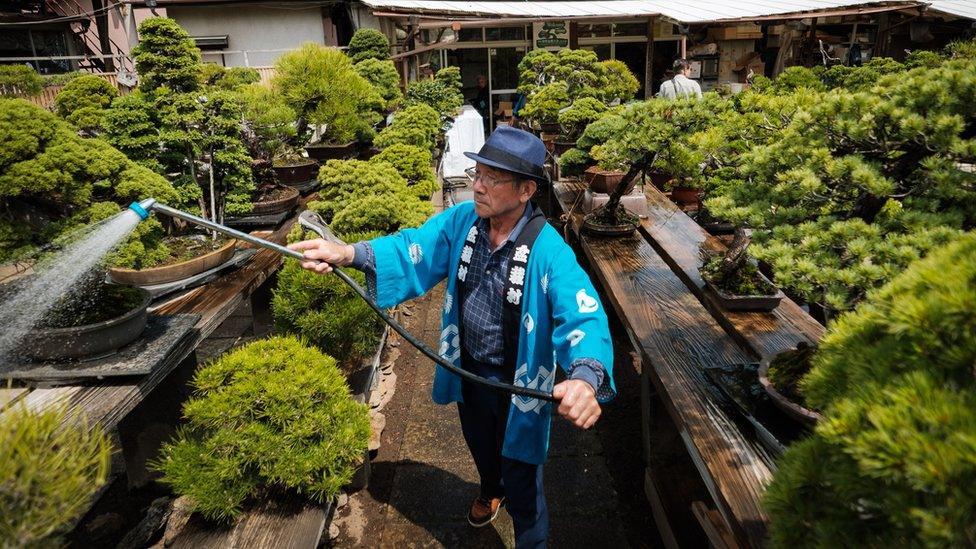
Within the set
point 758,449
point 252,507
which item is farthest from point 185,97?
point 758,449

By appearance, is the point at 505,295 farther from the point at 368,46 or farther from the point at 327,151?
the point at 368,46

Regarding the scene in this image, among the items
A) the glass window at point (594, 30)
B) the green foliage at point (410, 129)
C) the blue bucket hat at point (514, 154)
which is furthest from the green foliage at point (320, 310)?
the glass window at point (594, 30)

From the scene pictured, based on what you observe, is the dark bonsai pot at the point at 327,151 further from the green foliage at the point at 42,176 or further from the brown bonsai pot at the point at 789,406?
the brown bonsai pot at the point at 789,406

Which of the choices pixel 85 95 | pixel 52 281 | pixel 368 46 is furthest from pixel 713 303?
pixel 368 46

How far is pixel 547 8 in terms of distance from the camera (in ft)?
49.3

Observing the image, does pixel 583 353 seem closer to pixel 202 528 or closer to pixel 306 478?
pixel 306 478

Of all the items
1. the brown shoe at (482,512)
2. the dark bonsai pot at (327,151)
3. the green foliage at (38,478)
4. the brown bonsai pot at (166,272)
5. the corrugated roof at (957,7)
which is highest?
the corrugated roof at (957,7)

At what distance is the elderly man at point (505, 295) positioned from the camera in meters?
2.44

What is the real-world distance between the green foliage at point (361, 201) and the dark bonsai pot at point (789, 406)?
299 cm

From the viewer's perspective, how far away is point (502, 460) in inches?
107

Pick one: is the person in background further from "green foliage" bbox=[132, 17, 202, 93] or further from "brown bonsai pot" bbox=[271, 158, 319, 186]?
"green foliage" bbox=[132, 17, 202, 93]

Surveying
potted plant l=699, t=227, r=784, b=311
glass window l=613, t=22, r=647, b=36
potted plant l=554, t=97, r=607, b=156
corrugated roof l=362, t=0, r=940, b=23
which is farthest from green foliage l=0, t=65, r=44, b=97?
glass window l=613, t=22, r=647, b=36

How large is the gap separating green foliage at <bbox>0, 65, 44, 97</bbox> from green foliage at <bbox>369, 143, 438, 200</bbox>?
9535mm

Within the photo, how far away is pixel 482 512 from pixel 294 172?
4.82m
